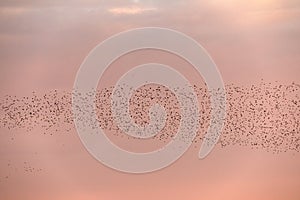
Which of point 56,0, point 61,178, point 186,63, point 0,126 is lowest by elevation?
point 61,178

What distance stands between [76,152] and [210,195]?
89 cm

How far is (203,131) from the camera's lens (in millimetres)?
3682

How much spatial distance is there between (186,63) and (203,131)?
1.46 ft

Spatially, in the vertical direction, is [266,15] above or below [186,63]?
above

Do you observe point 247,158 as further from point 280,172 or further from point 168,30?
point 168,30

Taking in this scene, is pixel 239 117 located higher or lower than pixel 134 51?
lower

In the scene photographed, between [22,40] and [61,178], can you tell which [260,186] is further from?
[22,40]

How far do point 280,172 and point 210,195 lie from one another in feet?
1.54

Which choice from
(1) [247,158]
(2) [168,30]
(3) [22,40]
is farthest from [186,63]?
(3) [22,40]

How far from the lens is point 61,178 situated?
12.0ft

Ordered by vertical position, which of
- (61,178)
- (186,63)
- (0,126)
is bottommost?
(61,178)

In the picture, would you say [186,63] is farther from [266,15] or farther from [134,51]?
[266,15]

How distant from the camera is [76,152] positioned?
3.63m

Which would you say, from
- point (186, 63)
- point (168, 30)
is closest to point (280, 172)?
point (186, 63)
